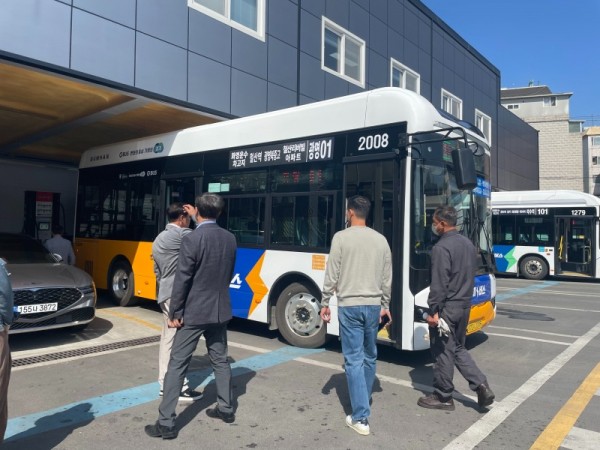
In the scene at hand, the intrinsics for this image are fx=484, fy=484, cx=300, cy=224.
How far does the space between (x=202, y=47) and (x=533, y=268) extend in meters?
14.0

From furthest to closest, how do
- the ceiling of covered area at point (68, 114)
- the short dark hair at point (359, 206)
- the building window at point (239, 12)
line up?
the building window at point (239, 12)
the ceiling of covered area at point (68, 114)
the short dark hair at point (359, 206)

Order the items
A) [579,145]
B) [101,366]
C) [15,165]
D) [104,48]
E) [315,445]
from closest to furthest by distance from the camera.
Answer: [315,445] < [101,366] < [104,48] < [15,165] < [579,145]

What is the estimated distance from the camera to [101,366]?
19.1ft

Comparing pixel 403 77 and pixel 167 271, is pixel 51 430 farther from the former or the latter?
pixel 403 77

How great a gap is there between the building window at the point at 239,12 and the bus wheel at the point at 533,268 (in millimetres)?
12421

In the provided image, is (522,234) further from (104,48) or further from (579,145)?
(579,145)

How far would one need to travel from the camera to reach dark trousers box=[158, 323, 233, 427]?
12.5 ft

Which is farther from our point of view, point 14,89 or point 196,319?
point 14,89

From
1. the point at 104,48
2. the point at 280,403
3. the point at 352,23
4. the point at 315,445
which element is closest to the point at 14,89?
the point at 104,48

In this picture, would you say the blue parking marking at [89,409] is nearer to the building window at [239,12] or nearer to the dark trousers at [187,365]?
the dark trousers at [187,365]

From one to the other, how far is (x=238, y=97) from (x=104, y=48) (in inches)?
145

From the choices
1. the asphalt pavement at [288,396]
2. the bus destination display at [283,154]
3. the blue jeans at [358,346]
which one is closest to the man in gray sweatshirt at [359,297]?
the blue jeans at [358,346]

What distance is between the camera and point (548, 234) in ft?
57.5

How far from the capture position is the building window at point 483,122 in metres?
27.1
